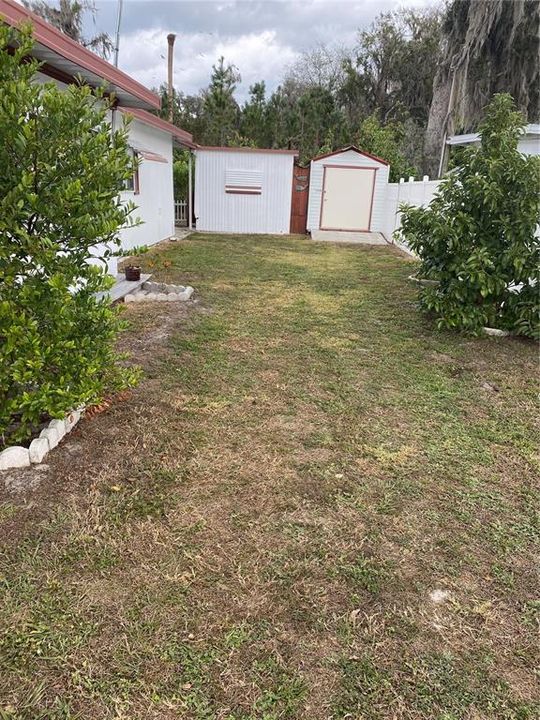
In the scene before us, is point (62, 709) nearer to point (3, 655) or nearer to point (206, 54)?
point (3, 655)

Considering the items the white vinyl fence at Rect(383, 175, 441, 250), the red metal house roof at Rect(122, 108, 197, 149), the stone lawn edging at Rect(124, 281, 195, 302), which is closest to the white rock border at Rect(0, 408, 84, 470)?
the stone lawn edging at Rect(124, 281, 195, 302)

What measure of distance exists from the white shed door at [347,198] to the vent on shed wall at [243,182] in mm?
1881

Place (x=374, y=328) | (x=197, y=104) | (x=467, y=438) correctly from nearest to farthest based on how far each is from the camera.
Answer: (x=467, y=438), (x=374, y=328), (x=197, y=104)

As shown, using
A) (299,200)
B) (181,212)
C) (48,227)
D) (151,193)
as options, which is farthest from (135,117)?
(181,212)

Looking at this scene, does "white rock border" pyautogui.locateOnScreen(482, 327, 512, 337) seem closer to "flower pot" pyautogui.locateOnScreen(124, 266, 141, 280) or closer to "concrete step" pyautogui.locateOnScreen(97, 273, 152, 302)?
"concrete step" pyautogui.locateOnScreen(97, 273, 152, 302)

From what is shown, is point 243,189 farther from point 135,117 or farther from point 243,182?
point 135,117

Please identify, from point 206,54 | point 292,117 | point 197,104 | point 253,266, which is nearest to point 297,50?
point 197,104

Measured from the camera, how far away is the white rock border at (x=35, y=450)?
8.14ft

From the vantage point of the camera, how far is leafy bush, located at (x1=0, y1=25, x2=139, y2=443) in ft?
7.31

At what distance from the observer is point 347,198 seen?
14016 millimetres

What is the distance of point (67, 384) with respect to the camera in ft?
8.46

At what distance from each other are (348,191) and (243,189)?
9.73 feet

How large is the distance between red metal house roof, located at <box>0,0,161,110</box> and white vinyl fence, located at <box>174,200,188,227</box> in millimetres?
9406

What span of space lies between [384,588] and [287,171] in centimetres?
1337
